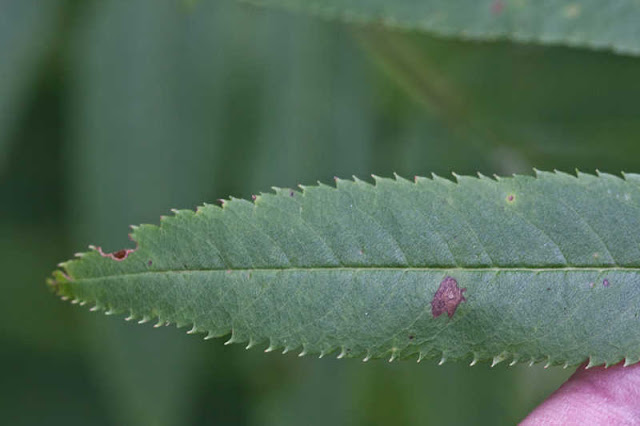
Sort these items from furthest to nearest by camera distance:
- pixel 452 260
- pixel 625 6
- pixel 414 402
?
pixel 414 402 → pixel 625 6 → pixel 452 260

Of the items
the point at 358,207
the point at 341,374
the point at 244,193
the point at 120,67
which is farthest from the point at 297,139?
the point at 358,207

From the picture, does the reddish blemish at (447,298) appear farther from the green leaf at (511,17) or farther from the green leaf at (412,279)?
the green leaf at (511,17)

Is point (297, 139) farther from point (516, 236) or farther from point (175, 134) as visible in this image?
point (516, 236)

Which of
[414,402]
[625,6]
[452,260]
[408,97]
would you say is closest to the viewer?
[452,260]

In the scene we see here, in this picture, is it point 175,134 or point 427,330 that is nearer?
point 427,330

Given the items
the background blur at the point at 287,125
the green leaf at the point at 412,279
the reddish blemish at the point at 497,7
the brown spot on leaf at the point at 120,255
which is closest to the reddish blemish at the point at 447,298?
the green leaf at the point at 412,279
